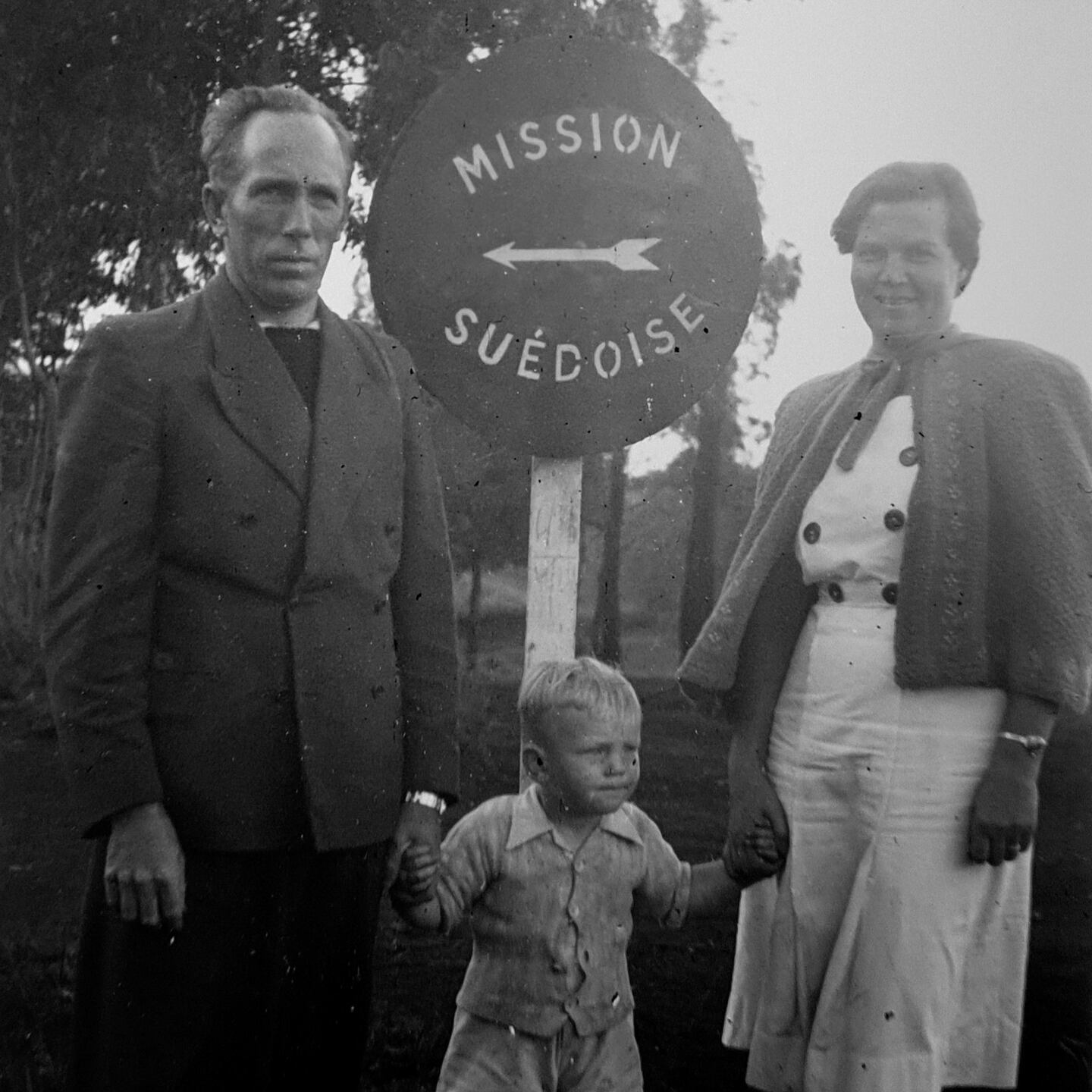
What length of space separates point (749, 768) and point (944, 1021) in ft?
1.80

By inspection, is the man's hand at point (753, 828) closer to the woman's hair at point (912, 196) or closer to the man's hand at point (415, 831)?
the man's hand at point (415, 831)

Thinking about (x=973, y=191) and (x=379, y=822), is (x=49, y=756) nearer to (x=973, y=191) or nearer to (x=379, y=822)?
(x=379, y=822)

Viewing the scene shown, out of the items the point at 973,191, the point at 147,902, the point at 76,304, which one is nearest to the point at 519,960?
the point at 147,902

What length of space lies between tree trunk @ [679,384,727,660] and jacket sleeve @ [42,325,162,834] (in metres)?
1.01

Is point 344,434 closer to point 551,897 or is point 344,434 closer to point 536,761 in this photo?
point 536,761

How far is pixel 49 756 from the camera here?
223 cm

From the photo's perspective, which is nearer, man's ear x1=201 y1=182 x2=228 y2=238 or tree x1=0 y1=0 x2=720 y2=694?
man's ear x1=201 y1=182 x2=228 y2=238

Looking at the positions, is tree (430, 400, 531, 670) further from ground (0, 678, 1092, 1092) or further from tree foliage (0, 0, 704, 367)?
tree foliage (0, 0, 704, 367)

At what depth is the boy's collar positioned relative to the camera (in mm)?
2166

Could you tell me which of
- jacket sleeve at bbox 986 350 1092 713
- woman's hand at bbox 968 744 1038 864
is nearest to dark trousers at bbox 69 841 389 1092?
woman's hand at bbox 968 744 1038 864

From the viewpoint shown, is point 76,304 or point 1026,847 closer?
point 1026,847

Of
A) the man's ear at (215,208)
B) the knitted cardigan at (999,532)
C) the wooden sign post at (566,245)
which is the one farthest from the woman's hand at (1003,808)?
the man's ear at (215,208)

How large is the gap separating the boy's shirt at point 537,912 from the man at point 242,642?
0.10 meters

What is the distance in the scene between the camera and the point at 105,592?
6.53 feet
